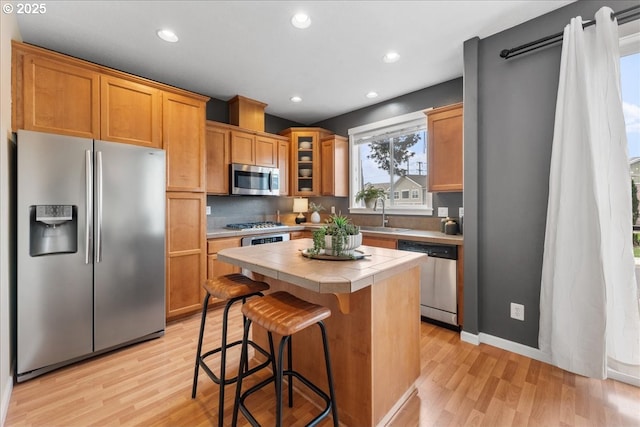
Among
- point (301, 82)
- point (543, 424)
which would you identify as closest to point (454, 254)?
point (543, 424)

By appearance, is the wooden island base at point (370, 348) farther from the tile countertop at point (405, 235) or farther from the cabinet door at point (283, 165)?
the cabinet door at point (283, 165)

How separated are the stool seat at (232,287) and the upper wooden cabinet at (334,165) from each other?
2.72 meters

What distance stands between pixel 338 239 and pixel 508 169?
1696 mm

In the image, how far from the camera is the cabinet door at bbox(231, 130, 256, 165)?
3.69 metres

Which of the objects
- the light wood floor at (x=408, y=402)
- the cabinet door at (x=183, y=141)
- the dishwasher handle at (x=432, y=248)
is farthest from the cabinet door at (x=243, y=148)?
the light wood floor at (x=408, y=402)

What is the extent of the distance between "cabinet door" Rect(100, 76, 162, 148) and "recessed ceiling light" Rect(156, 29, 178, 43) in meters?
0.52

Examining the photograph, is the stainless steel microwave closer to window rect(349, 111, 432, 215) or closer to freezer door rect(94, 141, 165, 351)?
freezer door rect(94, 141, 165, 351)

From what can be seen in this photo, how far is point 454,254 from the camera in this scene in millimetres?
2676

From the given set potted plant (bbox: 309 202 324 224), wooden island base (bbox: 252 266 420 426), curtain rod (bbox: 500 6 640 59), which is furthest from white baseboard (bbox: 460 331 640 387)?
potted plant (bbox: 309 202 324 224)

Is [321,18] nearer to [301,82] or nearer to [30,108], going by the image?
[301,82]

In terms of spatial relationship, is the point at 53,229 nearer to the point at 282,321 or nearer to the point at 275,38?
the point at 282,321

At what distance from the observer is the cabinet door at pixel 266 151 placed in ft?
13.0

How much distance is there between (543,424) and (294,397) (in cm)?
144

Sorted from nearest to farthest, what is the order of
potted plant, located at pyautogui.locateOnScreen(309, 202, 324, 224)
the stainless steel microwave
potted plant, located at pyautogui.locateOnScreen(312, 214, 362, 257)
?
potted plant, located at pyautogui.locateOnScreen(312, 214, 362, 257), the stainless steel microwave, potted plant, located at pyautogui.locateOnScreen(309, 202, 324, 224)
